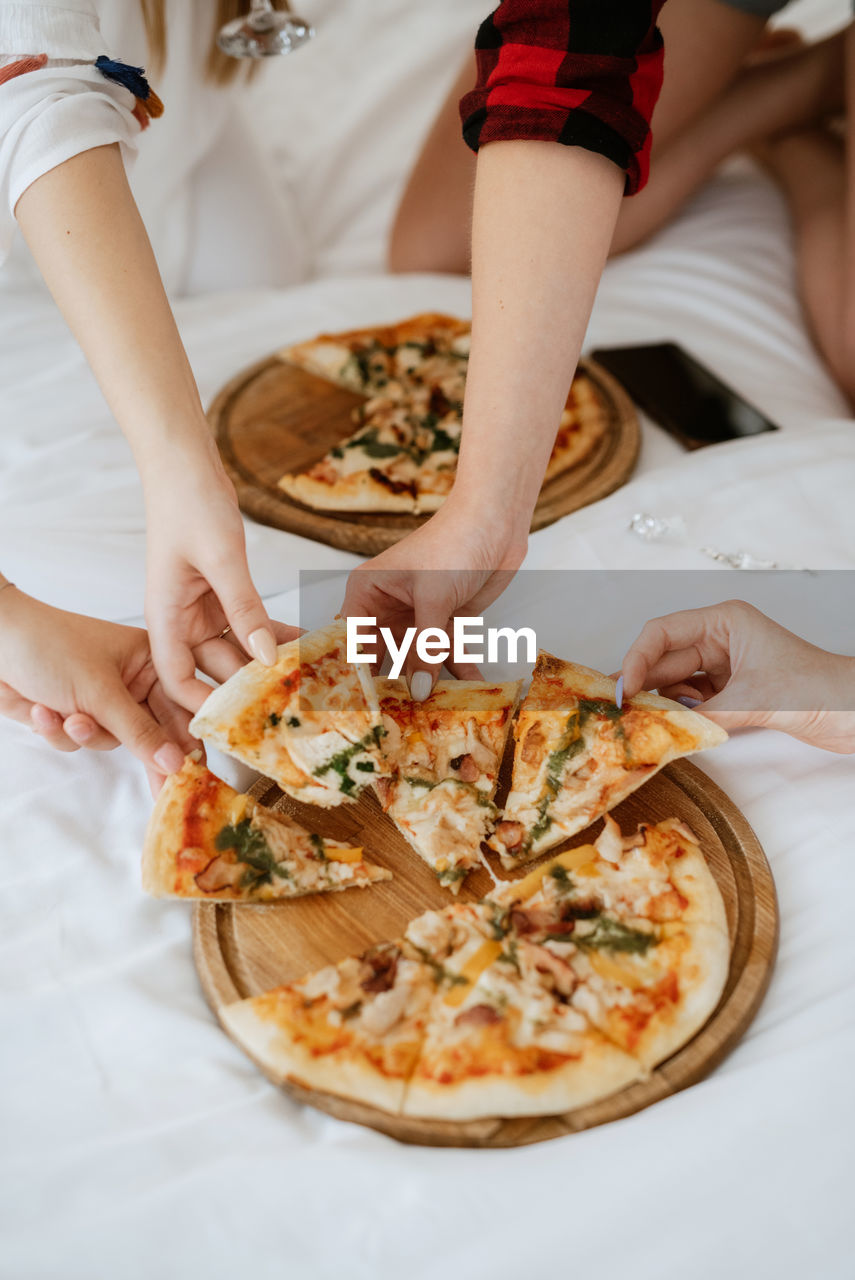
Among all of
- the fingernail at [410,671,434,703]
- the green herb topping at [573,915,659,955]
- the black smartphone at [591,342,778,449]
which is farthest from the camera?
the black smartphone at [591,342,778,449]

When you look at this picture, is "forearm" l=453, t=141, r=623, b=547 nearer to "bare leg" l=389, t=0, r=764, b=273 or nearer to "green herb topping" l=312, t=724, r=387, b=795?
"green herb topping" l=312, t=724, r=387, b=795

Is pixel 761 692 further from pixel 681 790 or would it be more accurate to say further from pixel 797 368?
pixel 797 368

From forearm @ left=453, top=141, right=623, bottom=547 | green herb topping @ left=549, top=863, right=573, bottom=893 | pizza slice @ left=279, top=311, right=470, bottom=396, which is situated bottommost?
green herb topping @ left=549, top=863, right=573, bottom=893

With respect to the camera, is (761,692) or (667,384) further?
(667,384)

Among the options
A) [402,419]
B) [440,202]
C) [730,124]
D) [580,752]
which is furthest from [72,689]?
[730,124]

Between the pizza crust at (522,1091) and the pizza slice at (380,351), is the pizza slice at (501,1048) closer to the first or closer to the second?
the pizza crust at (522,1091)

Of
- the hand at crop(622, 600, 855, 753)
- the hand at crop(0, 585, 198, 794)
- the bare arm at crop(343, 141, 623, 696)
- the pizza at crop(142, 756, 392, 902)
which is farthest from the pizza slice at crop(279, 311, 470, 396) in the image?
the pizza at crop(142, 756, 392, 902)

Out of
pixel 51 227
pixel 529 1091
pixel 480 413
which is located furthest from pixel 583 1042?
pixel 51 227

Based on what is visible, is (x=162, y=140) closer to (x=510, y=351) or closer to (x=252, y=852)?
(x=510, y=351)
